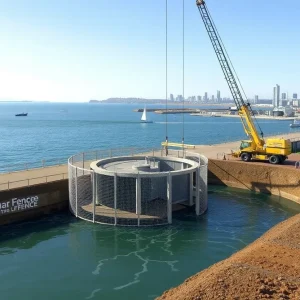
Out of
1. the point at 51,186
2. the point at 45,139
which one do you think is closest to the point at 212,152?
the point at 51,186

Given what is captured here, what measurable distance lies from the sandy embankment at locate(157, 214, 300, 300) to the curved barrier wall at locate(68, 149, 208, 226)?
9942 millimetres

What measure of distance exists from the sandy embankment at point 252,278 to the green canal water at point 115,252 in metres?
3.44

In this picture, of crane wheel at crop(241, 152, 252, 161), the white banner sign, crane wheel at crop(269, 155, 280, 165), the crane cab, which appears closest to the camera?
the white banner sign

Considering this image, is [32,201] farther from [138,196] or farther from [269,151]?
[269,151]

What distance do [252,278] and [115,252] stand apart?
10826 millimetres

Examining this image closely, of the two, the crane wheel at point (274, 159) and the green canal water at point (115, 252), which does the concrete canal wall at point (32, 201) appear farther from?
the crane wheel at point (274, 159)

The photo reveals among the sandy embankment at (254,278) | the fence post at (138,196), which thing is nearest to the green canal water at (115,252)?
the fence post at (138,196)

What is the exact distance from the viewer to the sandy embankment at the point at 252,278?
51.6ft

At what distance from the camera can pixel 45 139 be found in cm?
10600

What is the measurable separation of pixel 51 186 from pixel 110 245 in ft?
30.6

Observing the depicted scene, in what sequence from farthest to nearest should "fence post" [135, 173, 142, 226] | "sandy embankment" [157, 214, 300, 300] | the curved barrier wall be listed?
the curved barrier wall
"fence post" [135, 173, 142, 226]
"sandy embankment" [157, 214, 300, 300]

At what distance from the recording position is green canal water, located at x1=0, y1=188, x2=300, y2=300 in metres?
20.7

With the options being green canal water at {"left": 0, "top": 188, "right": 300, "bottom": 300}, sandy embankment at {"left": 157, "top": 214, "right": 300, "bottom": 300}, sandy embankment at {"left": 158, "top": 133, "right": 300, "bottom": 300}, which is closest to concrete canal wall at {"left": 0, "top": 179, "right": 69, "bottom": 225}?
green canal water at {"left": 0, "top": 188, "right": 300, "bottom": 300}

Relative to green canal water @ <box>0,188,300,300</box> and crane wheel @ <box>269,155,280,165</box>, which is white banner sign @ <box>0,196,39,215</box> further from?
crane wheel @ <box>269,155,280,165</box>
